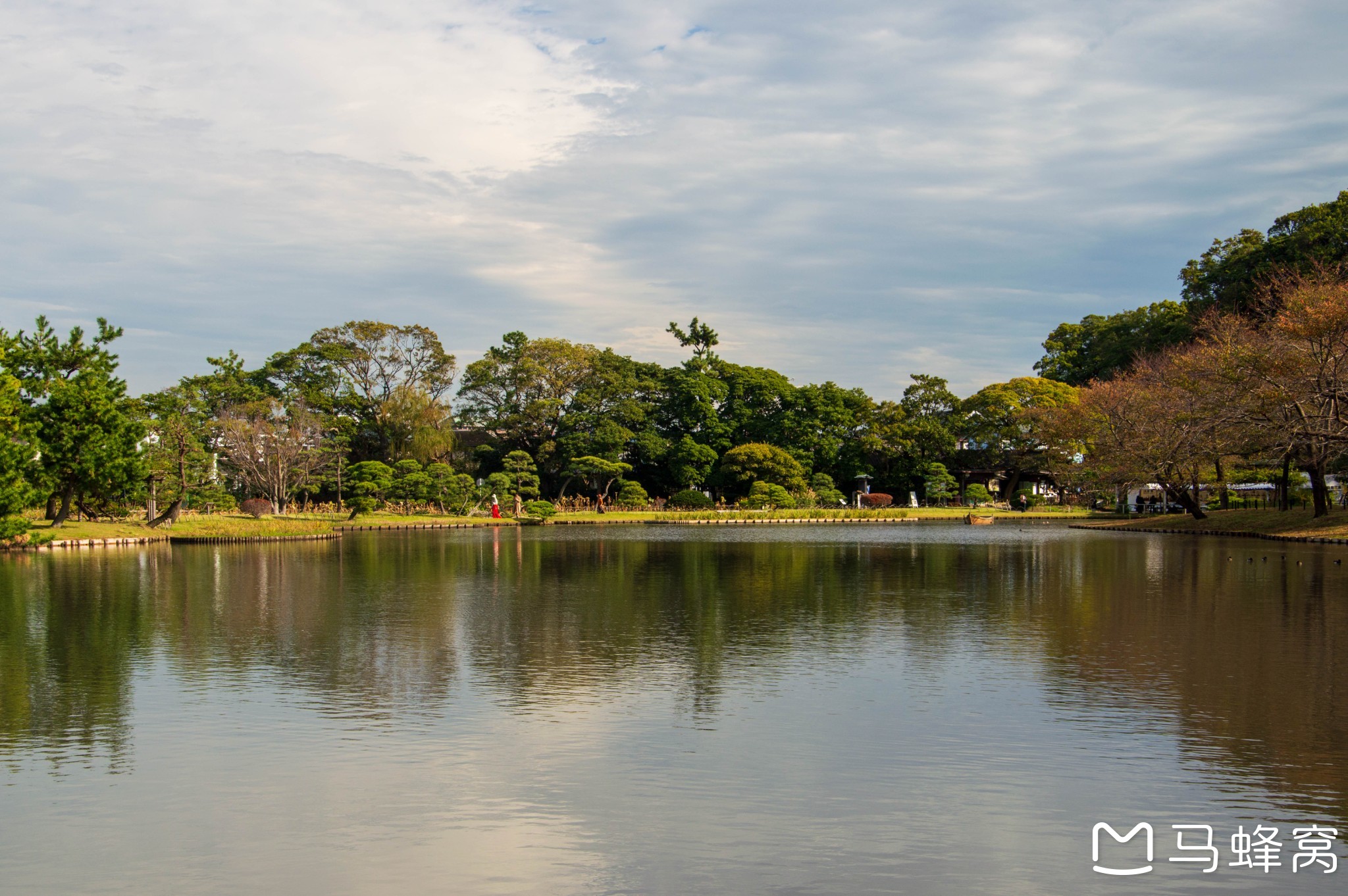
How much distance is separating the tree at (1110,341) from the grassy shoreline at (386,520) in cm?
1165

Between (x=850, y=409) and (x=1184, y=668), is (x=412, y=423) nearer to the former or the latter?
(x=850, y=409)

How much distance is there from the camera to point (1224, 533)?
1419 inches

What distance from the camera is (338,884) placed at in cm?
499

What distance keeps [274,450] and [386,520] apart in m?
5.45

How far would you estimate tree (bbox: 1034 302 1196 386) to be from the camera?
5822 centimetres

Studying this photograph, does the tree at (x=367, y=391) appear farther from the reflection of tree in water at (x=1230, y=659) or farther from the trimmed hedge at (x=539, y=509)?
the reflection of tree in water at (x=1230, y=659)

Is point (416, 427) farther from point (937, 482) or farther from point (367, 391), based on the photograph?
point (937, 482)

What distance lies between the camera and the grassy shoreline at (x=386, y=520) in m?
31.4

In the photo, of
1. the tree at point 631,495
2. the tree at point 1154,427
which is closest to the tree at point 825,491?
the tree at point 631,495

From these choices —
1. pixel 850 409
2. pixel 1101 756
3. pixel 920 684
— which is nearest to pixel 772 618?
pixel 920 684

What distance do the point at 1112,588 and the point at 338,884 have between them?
15.7 meters

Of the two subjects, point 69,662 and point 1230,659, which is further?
point 69,662

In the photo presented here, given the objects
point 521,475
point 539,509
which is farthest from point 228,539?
point 521,475

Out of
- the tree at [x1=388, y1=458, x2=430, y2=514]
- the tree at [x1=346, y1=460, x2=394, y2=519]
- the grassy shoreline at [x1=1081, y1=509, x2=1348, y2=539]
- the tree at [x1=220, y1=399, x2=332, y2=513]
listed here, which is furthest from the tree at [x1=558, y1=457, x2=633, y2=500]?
the grassy shoreline at [x1=1081, y1=509, x2=1348, y2=539]
